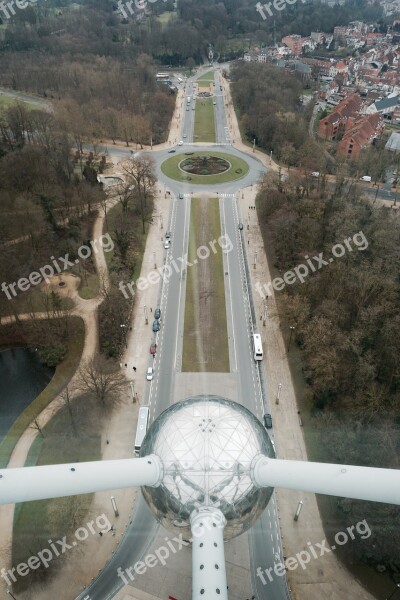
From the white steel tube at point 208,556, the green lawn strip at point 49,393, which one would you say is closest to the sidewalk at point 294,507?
the white steel tube at point 208,556

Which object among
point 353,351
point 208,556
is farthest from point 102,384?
point 208,556

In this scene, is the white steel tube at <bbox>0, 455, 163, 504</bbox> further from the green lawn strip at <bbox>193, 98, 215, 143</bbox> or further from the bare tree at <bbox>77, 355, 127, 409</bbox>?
the green lawn strip at <bbox>193, 98, 215, 143</bbox>

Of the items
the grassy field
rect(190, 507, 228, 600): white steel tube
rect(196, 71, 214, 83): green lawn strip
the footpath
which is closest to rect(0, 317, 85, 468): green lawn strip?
the grassy field

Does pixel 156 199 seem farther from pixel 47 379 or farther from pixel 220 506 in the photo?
pixel 220 506

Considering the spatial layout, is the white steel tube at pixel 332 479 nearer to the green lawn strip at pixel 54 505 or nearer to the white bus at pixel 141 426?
the white bus at pixel 141 426

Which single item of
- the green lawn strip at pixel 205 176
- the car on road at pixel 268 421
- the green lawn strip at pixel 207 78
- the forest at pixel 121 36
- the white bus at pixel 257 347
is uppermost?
the forest at pixel 121 36

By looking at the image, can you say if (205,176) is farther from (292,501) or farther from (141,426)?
(292,501)

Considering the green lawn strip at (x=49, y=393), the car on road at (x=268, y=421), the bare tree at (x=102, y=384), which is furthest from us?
the bare tree at (x=102, y=384)
